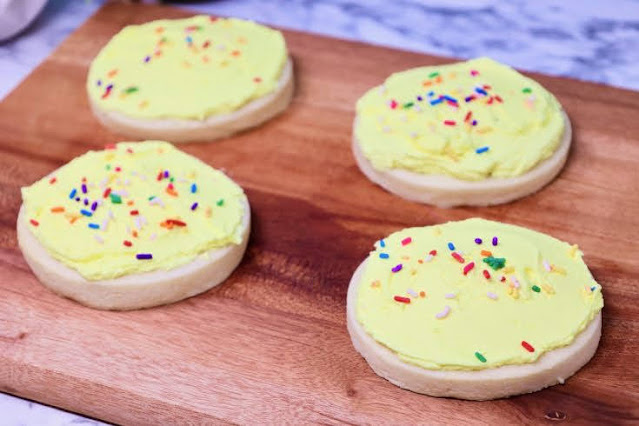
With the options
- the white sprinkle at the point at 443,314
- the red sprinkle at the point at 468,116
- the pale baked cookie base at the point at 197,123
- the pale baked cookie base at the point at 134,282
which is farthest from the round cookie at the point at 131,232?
the red sprinkle at the point at 468,116

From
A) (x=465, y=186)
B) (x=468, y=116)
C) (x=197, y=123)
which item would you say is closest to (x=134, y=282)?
(x=197, y=123)

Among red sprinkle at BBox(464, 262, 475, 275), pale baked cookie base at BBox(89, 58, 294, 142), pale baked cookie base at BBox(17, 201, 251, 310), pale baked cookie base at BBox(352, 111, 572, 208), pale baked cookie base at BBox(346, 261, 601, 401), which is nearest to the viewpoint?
pale baked cookie base at BBox(346, 261, 601, 401)

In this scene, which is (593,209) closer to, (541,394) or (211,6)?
(541,394)

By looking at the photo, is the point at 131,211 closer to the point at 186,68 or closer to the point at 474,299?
the point at 186,68

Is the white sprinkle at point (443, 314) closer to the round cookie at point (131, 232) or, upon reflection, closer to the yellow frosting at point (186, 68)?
the round cookie at point (131, 232)

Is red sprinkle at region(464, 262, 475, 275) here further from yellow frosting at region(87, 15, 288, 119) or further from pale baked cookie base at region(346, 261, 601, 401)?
yellow frosting at region(87, 15, 288, 119)

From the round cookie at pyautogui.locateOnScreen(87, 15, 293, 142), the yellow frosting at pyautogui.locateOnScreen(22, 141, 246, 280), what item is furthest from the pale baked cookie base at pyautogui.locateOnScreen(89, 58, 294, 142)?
the yellow frosting at pyautogui.locateOnScreen(22, 141, 246, 280)

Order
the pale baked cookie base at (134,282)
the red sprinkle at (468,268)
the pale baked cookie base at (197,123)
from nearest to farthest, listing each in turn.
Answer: the red sprinkle at (468,268) < the pale baked cookie base at (134,282) < the pale baked cookie base at (197,123)

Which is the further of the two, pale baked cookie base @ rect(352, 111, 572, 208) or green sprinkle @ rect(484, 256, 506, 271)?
pale baked cookie base @ rect(352, 111, 572, 208)
